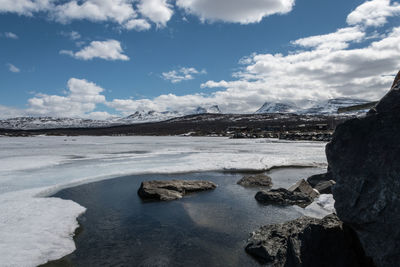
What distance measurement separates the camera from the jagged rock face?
532 cm

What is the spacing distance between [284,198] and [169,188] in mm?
6505

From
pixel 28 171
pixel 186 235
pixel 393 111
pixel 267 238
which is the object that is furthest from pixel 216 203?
pixel 28 171

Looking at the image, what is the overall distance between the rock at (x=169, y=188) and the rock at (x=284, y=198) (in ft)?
12.7

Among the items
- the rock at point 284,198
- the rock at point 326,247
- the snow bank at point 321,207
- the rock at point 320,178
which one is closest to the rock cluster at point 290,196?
the rock at point 284,198

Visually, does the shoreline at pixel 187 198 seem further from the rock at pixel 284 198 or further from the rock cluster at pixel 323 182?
the rock cluster at pixel 323 182

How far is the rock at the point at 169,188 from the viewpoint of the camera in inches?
568

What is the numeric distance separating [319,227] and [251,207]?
20.3 ft

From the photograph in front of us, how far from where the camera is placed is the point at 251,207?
504 inches

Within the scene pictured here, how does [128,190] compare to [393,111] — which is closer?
[393,111]

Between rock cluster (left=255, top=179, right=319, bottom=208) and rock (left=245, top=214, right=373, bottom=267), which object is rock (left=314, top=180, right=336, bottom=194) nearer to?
rock cluster (left=255, top=179, right=319, bottom=208)

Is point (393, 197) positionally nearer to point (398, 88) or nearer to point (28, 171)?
point (398, 88)

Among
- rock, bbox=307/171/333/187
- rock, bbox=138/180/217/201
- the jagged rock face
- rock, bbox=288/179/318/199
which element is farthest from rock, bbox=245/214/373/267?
rock, bbox=307/171/333/187

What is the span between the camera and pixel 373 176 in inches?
226

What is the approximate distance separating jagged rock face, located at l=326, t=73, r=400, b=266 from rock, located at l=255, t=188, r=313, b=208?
711 centimetres
